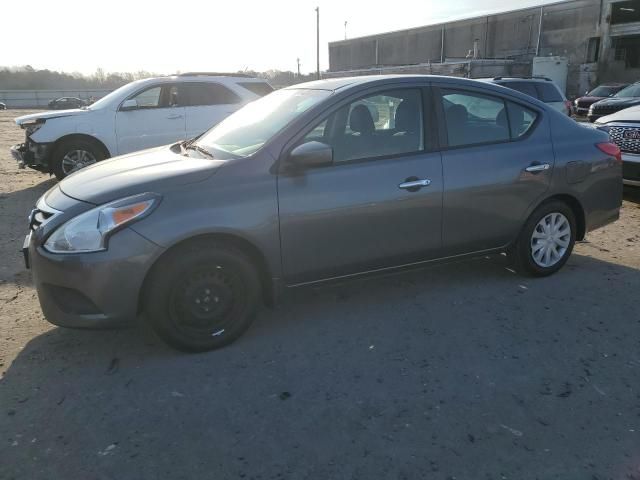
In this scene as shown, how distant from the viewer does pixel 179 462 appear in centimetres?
252

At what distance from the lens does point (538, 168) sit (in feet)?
14.6

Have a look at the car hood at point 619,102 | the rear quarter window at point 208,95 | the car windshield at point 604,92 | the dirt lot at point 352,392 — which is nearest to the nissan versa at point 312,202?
the dirt lot at point 352,392

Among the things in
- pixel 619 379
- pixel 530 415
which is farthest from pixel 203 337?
pixel 619 379

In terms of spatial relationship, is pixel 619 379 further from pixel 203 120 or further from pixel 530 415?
pixel 203 120

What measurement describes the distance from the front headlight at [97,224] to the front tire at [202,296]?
13.0 inches

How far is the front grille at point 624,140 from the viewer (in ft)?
24.2

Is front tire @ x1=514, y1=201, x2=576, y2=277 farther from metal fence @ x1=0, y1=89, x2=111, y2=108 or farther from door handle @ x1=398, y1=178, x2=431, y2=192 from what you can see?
metal fence @ x1=0, y1=89, x2=111, y2=108

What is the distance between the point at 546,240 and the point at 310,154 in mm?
2461

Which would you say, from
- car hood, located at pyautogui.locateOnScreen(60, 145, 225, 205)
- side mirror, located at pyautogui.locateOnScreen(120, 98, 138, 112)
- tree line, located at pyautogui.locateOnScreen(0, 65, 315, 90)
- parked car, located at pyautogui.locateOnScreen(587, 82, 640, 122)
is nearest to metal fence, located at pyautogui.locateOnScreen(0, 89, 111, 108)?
tree line, located at pyautogui.locateOnScreen(0, 65, 315, 90)

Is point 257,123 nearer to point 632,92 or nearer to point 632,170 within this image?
point 632,170

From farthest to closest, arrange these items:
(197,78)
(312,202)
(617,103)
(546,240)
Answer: (617,103), (197,78), (546,240), (312,202)

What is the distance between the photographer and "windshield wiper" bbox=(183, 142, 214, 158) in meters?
3.93

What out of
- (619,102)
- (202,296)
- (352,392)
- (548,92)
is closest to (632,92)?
(619,102)

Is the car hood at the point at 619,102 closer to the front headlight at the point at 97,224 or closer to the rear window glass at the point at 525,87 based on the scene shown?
the rear window glass at the point at 525,87
